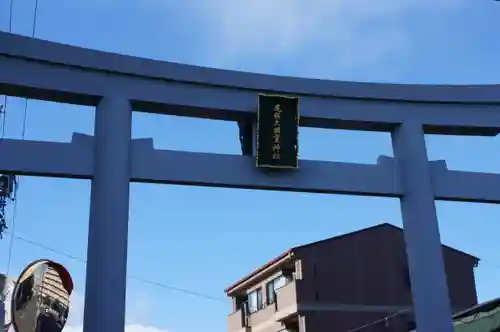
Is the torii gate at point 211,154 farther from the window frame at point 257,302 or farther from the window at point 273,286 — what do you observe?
the window frame at point 257,302

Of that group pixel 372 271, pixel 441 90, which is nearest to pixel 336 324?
pixel 372 271

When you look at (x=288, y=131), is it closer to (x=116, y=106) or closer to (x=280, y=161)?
(x=280, y=161)

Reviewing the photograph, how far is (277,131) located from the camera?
5.95 meters

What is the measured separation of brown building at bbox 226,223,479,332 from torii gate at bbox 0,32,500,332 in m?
12.3

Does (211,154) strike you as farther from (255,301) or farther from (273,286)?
(255,301)

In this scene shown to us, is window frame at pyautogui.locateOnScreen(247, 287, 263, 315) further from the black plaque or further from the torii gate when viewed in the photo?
the black plaque

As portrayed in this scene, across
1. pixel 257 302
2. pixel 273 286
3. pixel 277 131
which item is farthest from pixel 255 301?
pixel 277 131

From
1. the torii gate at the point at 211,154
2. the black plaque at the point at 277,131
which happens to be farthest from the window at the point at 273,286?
the black plaque at the point at 277,131

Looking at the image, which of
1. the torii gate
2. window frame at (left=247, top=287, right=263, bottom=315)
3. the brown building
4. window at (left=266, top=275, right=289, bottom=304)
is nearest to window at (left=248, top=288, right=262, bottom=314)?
window frame at (left=247, top=287, right=263, bottom=315)

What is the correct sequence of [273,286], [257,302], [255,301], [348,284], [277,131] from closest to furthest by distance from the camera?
[277,131] < [348,284] < [273,286] < [257,302] < [255,301]

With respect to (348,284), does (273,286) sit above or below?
above

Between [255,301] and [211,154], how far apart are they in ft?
53.5

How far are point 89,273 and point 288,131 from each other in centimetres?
220

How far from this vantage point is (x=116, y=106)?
5.61m
